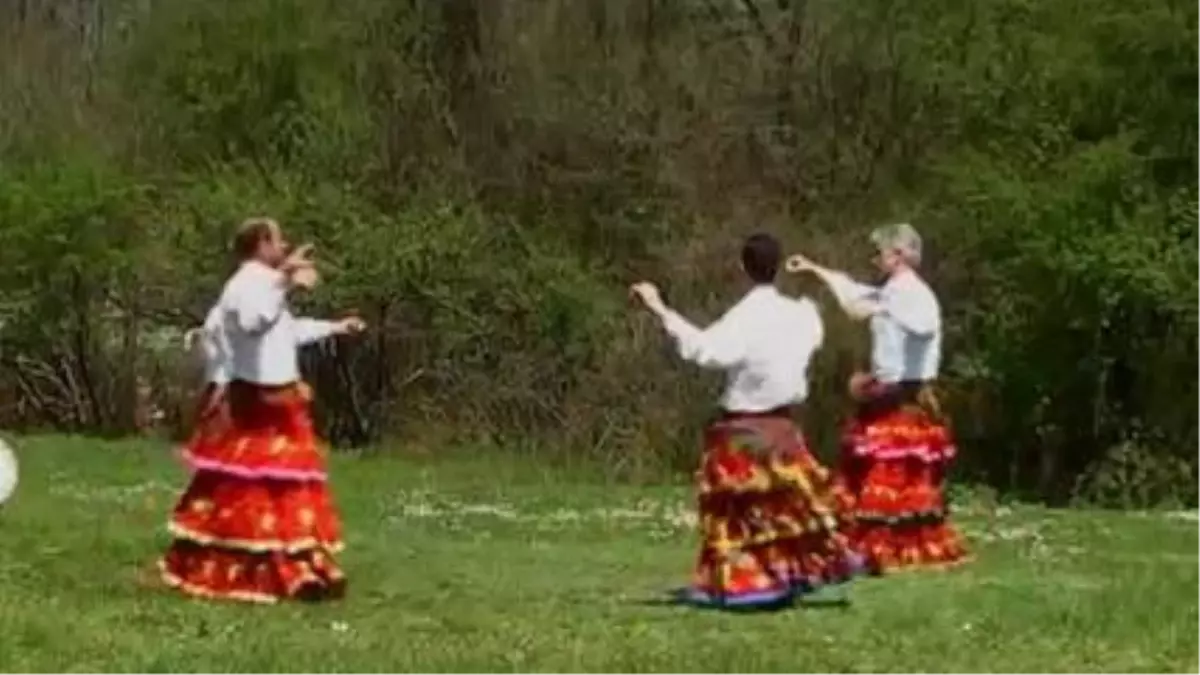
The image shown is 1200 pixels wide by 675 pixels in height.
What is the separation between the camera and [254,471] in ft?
48.5

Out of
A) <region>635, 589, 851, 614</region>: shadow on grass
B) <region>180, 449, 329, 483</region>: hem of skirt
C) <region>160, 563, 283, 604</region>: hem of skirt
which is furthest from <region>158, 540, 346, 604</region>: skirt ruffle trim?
<region>635, 589, 851, 614</region>: shadow on grass

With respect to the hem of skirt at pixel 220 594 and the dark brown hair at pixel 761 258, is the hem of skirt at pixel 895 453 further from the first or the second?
the hem of skirt at pixel 220 594

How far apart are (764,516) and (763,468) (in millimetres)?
257

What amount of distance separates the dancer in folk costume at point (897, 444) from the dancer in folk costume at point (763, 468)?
228 cm

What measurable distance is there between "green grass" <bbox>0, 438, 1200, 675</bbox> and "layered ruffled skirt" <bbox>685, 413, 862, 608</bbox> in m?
0.23

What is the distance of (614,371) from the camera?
34.1 metres

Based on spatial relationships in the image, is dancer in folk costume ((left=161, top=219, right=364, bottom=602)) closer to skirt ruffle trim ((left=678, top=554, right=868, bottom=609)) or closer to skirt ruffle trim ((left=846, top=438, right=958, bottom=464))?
skirt ruffle trim ((left=678, top=554, right=868, bottom=609))

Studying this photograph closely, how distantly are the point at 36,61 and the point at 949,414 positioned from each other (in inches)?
647

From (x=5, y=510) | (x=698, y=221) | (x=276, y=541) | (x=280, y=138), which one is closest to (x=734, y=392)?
(x=276, y=541)

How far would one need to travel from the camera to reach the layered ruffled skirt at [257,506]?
14.8 meters

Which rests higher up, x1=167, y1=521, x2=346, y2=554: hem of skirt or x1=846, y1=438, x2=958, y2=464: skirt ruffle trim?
x1=846, y1=438, x2=958, y2=464: skirt ruffle trim

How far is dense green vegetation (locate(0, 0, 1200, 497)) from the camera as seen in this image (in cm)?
3002

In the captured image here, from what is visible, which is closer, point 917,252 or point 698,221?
point 917,252

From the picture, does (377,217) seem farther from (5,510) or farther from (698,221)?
(5,510)
